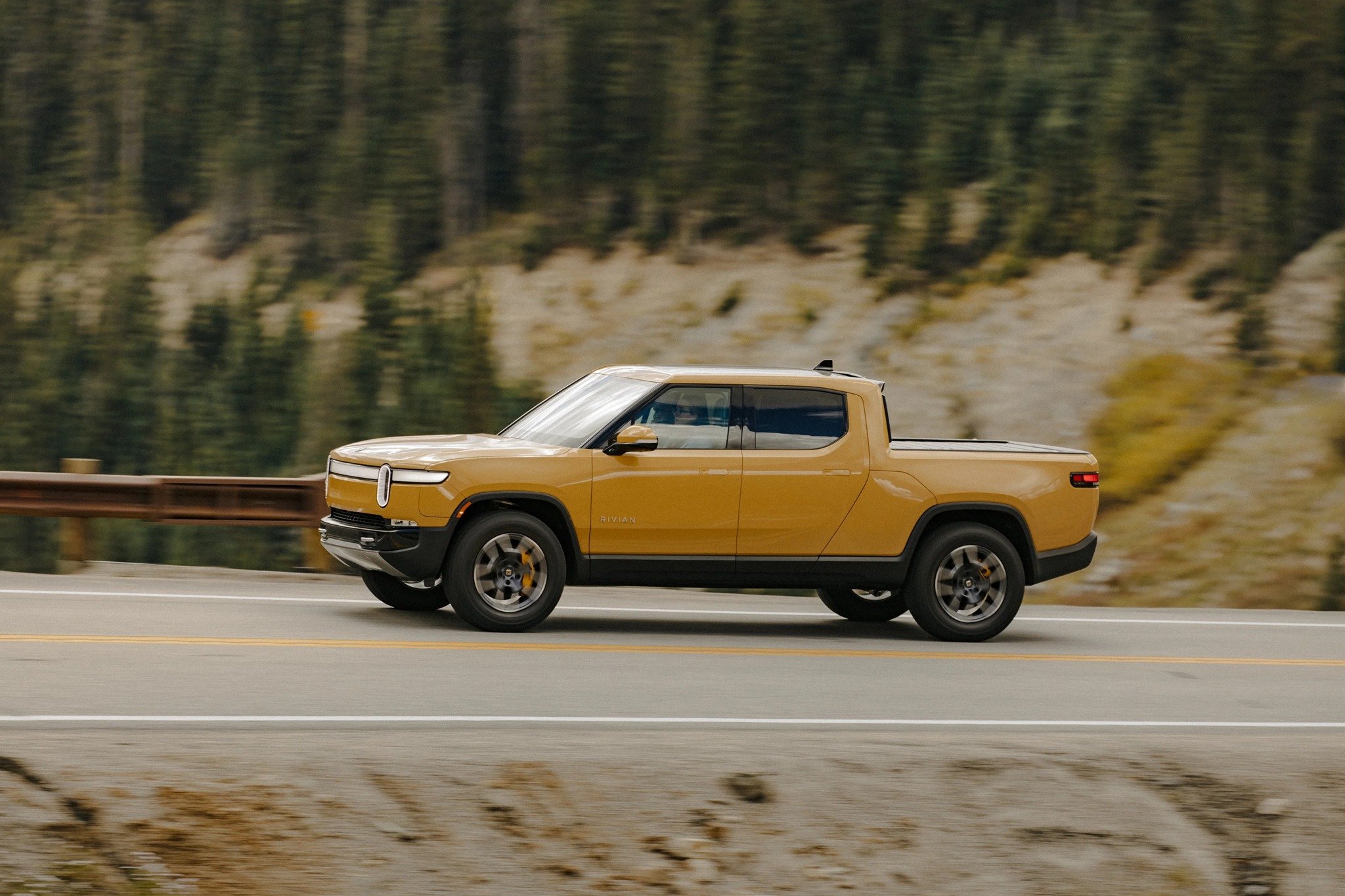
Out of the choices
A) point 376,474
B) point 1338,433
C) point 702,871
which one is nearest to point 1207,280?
point 1338,433

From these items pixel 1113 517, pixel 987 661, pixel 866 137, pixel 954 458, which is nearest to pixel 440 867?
pixel 987 661

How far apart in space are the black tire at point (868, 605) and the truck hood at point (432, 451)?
2.77m

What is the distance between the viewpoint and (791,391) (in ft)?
36.4

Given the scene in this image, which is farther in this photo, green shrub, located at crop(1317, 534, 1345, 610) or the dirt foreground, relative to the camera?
green shrub, located at crop(1317, 534, 1345, 610)

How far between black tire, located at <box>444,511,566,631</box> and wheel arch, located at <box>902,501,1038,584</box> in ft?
8.22

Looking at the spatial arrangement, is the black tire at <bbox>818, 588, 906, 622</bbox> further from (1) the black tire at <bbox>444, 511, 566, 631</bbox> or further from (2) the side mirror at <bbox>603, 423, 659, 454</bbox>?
(1) the black tire at <bbox>444, 511, 566, 631</bbox>

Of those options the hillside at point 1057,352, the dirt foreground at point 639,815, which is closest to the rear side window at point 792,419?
the dirt foreground at point 639,815

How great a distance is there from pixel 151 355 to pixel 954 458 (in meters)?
57.8

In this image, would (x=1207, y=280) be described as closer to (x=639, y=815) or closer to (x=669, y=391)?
(x=669, y=391)

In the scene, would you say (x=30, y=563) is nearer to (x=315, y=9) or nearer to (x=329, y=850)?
(x=315, y=9)

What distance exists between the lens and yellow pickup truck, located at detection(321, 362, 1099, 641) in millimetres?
10500

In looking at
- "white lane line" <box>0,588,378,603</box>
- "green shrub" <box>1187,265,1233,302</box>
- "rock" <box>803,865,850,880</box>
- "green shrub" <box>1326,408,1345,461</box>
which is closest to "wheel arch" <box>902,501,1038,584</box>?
"white lane line" <box>0,588,378,603</box>

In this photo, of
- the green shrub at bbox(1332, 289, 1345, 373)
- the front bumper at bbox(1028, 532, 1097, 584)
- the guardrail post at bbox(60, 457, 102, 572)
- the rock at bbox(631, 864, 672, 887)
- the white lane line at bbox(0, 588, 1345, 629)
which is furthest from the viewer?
the green shrub at bbox(1332, 289, 1345, 373)

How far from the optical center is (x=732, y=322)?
52.8 meters
